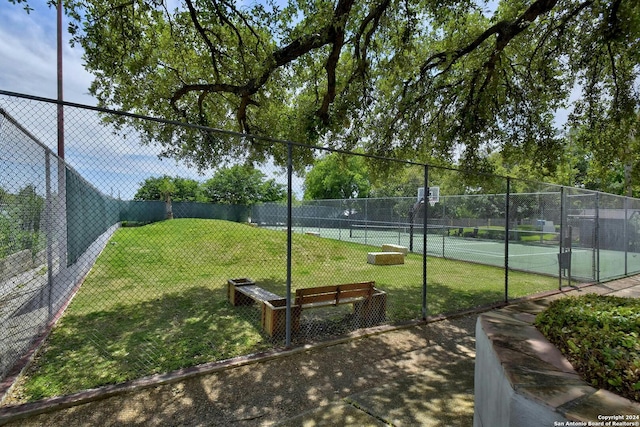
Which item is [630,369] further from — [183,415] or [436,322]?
[436,322]

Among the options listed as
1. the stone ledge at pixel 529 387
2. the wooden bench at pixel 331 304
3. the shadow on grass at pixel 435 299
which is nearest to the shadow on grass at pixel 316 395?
the wooden bench at pixel 331 304

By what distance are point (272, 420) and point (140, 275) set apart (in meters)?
7.39

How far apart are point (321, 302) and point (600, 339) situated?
3265mm

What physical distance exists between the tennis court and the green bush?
7.25 meters

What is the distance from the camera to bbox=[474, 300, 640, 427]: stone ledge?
1.48 meters

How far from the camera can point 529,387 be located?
1618 mm

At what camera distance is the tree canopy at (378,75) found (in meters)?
6.31

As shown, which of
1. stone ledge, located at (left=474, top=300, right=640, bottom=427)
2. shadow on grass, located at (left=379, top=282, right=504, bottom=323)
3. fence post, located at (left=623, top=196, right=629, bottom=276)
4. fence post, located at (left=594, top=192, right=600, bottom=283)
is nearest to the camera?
stone ledge, located at (left=474, top=300, right=640, bottom=427)

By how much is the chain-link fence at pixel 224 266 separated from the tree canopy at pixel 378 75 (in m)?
0.88

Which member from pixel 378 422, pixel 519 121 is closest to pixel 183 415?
pixel 378 422

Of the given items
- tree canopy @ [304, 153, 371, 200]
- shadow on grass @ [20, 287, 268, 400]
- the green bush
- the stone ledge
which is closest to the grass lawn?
shadow on grass @ [20, 287, 268, 400]

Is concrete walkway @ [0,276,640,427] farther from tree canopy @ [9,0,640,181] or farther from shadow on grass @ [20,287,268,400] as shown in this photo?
tree canopy @ [9,0,640,181]

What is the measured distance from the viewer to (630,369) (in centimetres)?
174

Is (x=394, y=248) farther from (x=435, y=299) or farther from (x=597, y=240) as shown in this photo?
(x=597, y=240)
